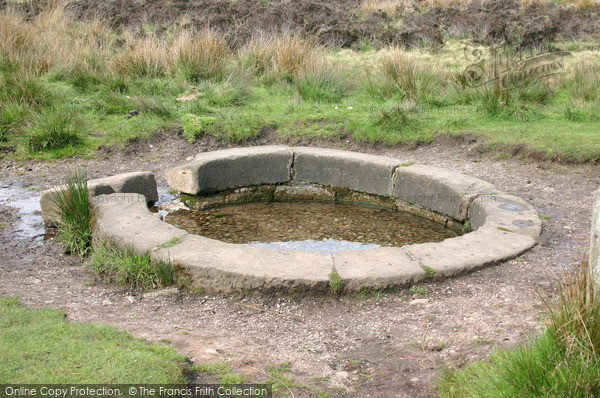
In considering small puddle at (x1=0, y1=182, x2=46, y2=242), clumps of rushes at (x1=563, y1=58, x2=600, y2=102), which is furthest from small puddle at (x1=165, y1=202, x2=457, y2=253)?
clumps of rushes at (x1=563, y1=58, x2=600, y2=102)

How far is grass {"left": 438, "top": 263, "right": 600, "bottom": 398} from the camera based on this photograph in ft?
5.64

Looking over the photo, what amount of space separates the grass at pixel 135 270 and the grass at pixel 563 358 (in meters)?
1.93

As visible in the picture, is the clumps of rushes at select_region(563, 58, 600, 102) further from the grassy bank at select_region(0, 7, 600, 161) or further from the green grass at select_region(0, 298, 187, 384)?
the green grass at select_region(0, 298, 187, 384)

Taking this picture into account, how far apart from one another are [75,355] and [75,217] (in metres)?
1.99

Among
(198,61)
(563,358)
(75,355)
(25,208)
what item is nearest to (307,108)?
(198,61)

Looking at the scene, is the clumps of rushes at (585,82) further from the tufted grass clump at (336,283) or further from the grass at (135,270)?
the grass at (135,270)

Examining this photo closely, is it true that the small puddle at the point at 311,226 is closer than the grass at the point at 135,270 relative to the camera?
No

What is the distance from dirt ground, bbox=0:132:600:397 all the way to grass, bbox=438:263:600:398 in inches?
6.3

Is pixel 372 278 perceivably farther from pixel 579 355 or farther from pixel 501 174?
pixel 501 174

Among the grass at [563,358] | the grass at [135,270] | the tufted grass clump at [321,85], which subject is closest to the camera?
the grass at [563,358]

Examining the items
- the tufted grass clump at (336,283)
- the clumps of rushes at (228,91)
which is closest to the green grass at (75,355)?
the tufted grass clump at (336,283)

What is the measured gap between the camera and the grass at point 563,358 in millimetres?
1719

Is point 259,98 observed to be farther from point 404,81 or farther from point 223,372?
point 223,372

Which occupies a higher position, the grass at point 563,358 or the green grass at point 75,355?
the grass at point 563,358
